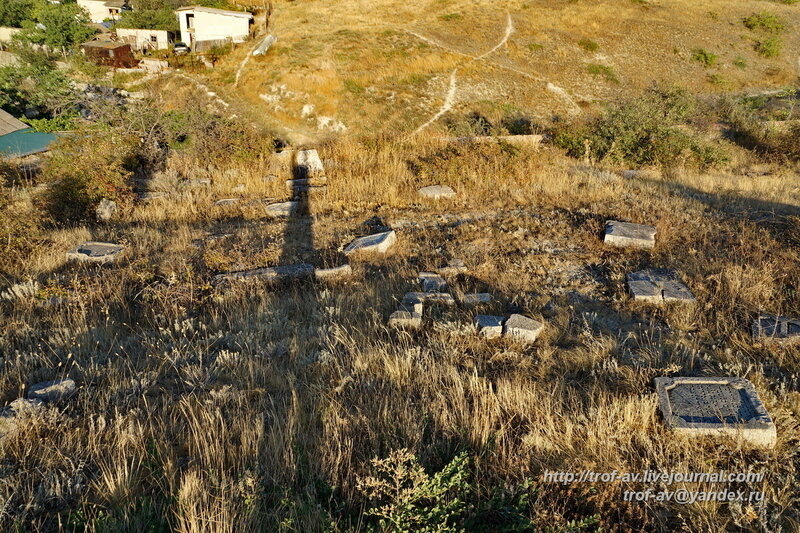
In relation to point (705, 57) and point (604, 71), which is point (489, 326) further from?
point (705, 57)

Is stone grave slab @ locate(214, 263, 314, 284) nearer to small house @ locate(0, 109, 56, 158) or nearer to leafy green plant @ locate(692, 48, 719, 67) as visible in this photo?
small house @ locate(0, 109, 56, 158)

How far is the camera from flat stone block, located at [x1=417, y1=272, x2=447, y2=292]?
5.54 metres

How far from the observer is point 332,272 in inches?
236

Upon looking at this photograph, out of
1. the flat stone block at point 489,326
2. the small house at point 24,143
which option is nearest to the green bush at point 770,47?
the flat stone block at point 489,326

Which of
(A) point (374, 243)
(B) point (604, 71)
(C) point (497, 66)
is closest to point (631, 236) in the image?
(A) point (374, 243)

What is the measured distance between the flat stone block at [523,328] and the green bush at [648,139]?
360 inches

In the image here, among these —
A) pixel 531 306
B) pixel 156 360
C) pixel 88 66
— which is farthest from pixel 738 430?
pixel 88 66

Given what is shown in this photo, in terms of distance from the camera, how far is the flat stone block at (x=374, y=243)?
675cm

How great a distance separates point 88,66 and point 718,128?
35532mm

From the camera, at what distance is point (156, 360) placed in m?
4.06

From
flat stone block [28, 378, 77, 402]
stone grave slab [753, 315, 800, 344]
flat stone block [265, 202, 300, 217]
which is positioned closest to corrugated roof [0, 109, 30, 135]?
flat stone block [265, 202, 300, 217]

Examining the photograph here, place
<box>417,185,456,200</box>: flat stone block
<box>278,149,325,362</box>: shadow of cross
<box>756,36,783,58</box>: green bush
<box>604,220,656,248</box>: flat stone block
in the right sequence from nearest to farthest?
<box>278,149,325,362</box>: shadow of cross
<box>604,220,656,248</box>: flat stone block
<box>417,185,456,200</box>: flat stone block
<box>756,36,783,58</box>: green bush

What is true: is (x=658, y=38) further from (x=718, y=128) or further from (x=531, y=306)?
(x=531, y=306)

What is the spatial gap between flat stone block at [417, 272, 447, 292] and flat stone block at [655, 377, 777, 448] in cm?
264
